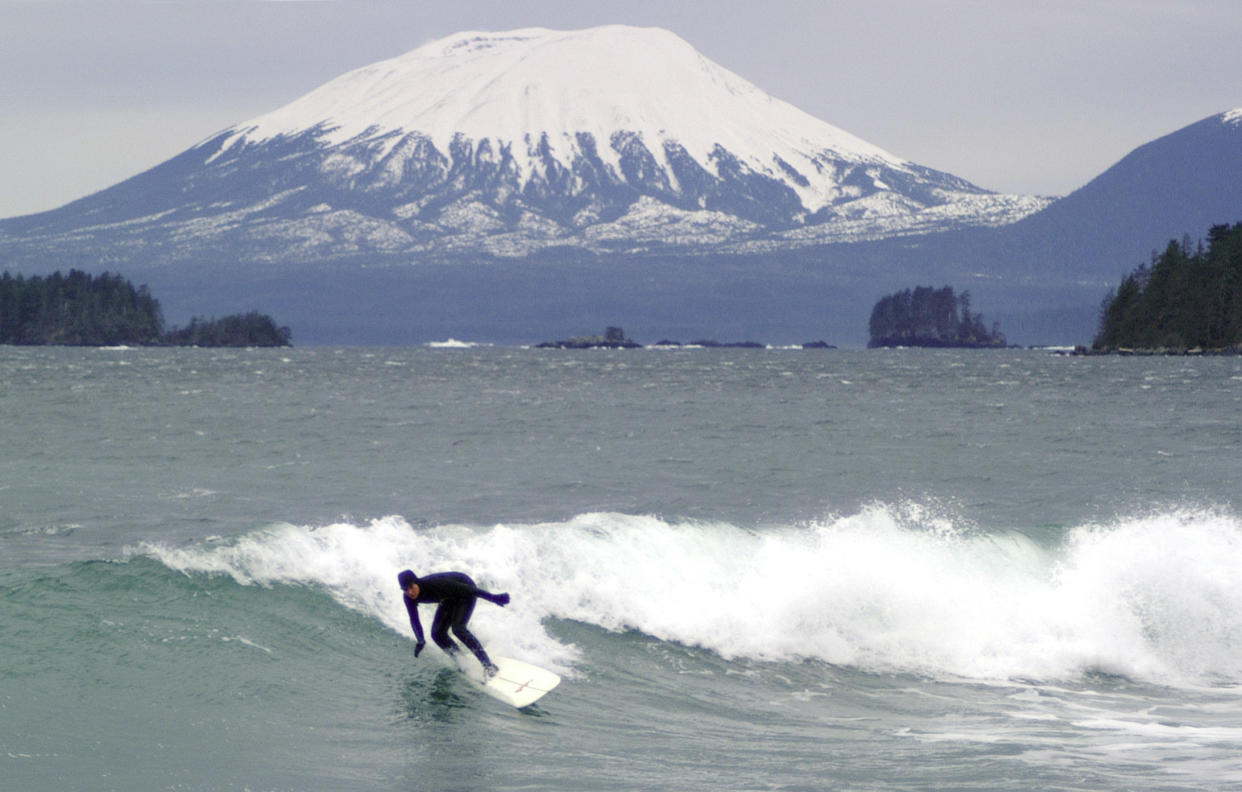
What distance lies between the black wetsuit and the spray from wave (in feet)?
6.87

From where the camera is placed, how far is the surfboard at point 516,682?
1642 centimetres

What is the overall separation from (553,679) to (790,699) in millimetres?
3212

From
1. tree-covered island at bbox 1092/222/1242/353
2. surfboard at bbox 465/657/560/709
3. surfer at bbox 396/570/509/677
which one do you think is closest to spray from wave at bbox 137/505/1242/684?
surfboard at bbox 465/657/560/709

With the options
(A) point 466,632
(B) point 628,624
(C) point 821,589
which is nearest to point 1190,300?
(C) point 821,589

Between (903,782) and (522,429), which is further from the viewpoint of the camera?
(522,429)

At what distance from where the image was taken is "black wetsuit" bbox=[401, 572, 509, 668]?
16781 millimetres

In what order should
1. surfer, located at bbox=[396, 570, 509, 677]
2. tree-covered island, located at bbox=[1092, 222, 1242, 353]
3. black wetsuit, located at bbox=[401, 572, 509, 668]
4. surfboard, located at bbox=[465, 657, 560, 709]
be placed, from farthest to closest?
1. tree-covered island, located at bbox=[1092, 222, 1242, 353]
2. black wetsuit, located at bbox=[401, 572, 509, 668]
3. surfer, located at bbox=[396, 570, 509, 677]
4. surfboard, located at bbox=[465, 657, 560, 709]

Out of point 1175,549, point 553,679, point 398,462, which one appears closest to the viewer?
point 553,679

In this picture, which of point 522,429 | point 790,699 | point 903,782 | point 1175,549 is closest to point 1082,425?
point 522,429

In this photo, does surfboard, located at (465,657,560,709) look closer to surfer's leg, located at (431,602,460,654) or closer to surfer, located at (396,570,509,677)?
surfer, located at (396,570,509,677)

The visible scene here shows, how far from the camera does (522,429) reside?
2149 inches

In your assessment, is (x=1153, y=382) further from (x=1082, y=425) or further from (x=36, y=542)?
(x=36, y=542)

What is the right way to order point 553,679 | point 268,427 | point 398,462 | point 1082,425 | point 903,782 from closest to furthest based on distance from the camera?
point 903,782 → point 553,679 → point 398,462 → point 268,427 → point 1082,425

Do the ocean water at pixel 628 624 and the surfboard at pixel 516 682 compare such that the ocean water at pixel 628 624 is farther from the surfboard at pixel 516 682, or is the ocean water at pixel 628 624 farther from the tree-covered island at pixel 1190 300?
the tree-covered island at pixel 1190 300
